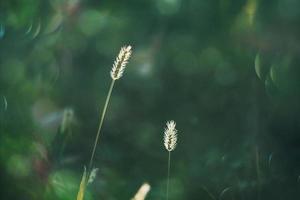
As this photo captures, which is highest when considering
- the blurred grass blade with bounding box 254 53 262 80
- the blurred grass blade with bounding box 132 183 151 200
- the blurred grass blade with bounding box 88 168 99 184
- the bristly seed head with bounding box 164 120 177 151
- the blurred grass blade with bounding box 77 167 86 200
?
the blurred grass blade with bounding box 254 53 262 80

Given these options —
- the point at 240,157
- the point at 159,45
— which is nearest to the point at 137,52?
the point at 159,45

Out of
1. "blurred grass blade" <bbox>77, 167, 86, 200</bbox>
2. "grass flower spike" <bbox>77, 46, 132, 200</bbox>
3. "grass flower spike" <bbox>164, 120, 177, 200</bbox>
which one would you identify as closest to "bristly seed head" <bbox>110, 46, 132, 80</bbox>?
"grass flower spike" <bbox>77, 46, 132, 200</bbox>

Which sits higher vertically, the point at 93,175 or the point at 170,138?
the point at 170,138

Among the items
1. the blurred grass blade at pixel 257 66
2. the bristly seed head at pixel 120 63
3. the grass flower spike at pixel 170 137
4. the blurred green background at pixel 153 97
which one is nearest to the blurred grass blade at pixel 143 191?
the blurred green background at pixel 153 97

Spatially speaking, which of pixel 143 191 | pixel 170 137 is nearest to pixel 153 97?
pixel 170 137

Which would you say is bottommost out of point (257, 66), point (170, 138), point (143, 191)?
point (143, 191)

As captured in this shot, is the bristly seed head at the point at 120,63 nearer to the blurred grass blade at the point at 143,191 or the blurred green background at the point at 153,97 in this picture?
the blurred green background at the point at 153,97

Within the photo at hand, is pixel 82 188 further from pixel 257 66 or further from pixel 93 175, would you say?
pixel 257 66

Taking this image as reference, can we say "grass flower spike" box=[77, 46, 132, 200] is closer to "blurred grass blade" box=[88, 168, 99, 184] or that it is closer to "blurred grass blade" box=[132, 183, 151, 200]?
"blurred grass blade" box=[88, 168, 99, 184]
